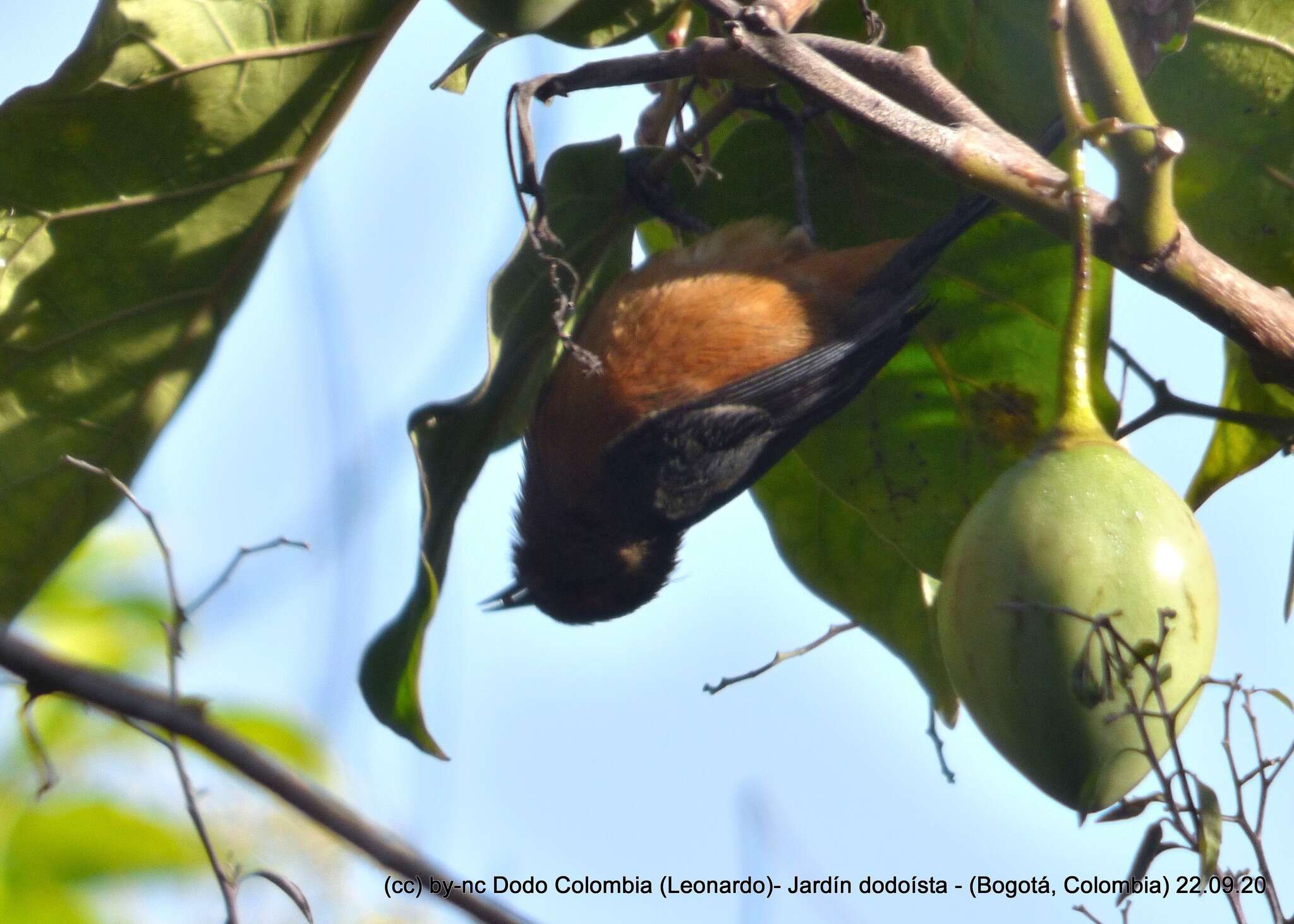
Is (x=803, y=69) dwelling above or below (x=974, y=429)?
above

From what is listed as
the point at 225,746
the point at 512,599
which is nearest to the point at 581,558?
the point at 512,599

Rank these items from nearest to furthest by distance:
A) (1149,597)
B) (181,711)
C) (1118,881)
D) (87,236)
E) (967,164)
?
1. (181,711)
2. (1149,597)
3. (967,164)
4. (1118,881)
5. (87,236)

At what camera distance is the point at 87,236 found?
2.00 m

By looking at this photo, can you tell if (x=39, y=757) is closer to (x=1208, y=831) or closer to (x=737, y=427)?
(x=1208, y=831)

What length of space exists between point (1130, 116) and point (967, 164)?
164 millimetres

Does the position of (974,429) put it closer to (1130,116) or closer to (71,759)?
(1130,116)

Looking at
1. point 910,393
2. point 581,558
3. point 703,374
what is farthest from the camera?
point 581,558

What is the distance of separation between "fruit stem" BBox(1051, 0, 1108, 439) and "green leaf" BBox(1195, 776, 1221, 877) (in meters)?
0.39

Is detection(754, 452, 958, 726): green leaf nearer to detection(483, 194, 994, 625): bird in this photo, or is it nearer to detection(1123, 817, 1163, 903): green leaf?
detection(483, 194, 994, 625): bird

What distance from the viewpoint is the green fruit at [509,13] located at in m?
1.50

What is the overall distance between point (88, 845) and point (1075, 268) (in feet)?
5.62

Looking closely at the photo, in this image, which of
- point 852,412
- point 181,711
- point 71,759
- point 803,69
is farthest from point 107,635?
point 181,711

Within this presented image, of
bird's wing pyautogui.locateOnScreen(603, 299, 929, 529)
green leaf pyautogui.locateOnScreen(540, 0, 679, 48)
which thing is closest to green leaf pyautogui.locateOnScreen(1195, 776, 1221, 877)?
bird's wing pyautogui.locateOnScreen(603, 299, 929, 529)

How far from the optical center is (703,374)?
2727 millimetres
